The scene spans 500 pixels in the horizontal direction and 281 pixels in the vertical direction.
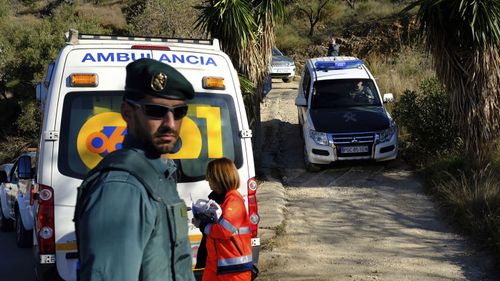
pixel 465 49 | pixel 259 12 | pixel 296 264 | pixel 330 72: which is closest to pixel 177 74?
pixel 296 264

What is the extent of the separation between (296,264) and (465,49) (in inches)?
188

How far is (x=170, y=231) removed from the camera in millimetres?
2270

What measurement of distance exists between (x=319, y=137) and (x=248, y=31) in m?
2.46

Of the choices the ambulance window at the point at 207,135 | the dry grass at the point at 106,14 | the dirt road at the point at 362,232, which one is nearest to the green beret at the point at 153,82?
the ambulance window at the point at 207,135

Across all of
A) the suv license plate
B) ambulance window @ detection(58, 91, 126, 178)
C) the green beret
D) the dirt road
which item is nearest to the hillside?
the suv license plate

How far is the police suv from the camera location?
1280cm

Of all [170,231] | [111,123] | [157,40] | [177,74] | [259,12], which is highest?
[259,12]

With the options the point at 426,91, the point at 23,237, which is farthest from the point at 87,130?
the point at 426,91

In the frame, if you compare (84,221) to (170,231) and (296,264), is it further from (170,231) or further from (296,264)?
(296,264)

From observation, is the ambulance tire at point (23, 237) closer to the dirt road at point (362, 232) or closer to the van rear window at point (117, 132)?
the dirt road at point (362, 232)

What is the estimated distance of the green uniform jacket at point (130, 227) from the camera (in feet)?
6.63

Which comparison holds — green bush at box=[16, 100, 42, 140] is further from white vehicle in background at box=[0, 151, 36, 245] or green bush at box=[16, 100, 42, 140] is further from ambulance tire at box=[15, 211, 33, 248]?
ambulance tire at box=[15, 211, 33, 248]

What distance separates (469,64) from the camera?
35.3 ft

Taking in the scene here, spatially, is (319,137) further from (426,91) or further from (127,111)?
(127,111)
